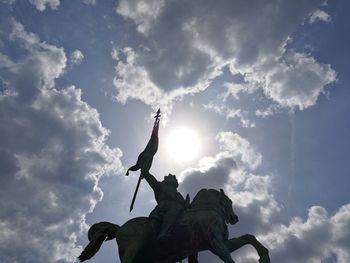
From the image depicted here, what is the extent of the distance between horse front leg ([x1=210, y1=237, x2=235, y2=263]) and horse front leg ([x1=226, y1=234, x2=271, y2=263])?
474mm

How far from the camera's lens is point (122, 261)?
1131 cm

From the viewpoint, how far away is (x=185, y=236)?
11883mm

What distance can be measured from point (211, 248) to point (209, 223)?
0.63 meters

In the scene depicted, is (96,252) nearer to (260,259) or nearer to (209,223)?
(209,223)

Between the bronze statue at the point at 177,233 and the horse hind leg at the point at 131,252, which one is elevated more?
the bronze statue at the point at 177,233

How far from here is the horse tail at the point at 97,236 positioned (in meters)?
12.2

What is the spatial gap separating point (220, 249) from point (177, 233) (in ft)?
4.62

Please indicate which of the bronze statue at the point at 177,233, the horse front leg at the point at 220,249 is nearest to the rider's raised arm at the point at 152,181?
the bronze statue at the point at 177,233

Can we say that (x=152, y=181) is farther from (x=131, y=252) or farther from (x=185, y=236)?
(x=131, y=252)

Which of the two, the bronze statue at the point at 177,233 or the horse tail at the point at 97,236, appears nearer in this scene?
the bronze statue at the point at 177,233

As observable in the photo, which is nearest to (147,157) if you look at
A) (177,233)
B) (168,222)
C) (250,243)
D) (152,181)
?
(152,181)

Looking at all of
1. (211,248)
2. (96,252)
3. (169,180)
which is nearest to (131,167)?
(169,180)

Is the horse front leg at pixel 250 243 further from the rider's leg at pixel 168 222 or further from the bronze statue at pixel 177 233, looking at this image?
the rider's leg at pixel 168 222

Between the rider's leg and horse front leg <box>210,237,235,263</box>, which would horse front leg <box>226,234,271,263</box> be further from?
the rider's leg
